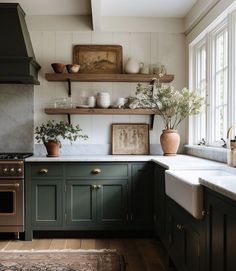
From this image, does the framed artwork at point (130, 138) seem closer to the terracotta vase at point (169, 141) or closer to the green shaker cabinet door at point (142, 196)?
the terracotta vase at point (169, 141)

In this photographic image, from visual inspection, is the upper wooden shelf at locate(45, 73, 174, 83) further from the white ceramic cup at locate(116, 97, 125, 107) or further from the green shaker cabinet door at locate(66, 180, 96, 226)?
the green shaker cabinet door at locate(66, 180, 96, 226)

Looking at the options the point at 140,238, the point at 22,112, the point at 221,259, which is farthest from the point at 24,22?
the point at 221,259

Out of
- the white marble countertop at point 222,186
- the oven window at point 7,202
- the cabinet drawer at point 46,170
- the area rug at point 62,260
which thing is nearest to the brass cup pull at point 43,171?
the cabinet drawer at point 46,170

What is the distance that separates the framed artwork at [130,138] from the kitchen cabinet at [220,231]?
2.50 metres

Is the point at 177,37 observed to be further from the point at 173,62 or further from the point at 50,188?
the point at 50,188

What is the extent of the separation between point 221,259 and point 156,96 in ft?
8.66

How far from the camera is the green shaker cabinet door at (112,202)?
3.90 metres

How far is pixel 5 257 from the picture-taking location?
3324mm

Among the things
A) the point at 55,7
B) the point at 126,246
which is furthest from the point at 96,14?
the point at 126,246

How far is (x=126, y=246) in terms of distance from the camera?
3670mm

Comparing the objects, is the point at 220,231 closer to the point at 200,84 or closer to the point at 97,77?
the point at 200,84

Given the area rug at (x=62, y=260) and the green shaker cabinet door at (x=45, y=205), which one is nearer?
the area rug at (x=62, y=260)

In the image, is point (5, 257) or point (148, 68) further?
point (148, 68)

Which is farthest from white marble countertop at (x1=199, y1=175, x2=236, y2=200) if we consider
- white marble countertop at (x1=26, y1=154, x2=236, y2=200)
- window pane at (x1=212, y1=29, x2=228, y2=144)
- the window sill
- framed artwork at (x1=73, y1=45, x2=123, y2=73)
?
framed artwork at (x1=73, y1=45, x2=123, y2=73)
